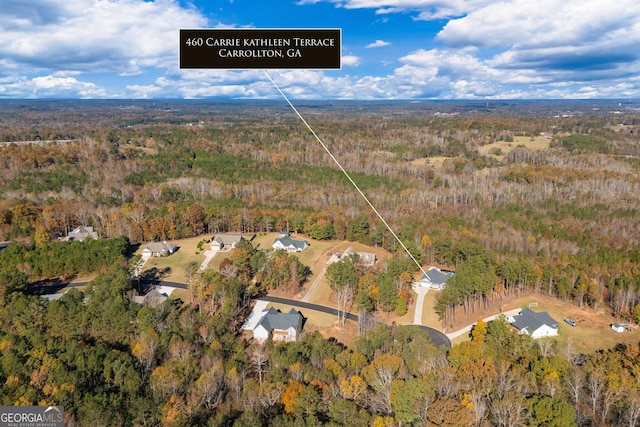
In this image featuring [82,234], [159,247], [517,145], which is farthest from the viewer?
[517,145]

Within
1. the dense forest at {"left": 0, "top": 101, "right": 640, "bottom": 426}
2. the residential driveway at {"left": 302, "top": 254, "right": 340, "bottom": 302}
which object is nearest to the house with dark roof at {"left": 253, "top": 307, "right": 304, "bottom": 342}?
the dense forest at {"left": 0, "top": 101, "right": 640, "bottom": 426}

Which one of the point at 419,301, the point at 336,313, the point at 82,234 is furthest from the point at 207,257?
the point at 419,301

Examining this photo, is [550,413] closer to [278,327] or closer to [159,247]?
[278,327]

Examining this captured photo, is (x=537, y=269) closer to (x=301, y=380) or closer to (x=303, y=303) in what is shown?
(x=303, y=303)

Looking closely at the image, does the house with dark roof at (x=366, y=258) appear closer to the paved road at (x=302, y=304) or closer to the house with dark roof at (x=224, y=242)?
the paved road at (x=302, y=304)

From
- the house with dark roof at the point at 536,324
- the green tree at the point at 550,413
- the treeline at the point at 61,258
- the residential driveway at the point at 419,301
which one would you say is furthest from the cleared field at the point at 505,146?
the green tree at the point at 550,413

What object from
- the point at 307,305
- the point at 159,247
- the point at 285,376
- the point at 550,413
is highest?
the point at 159,247

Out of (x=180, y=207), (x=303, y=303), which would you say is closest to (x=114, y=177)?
(x=180, y=207)
